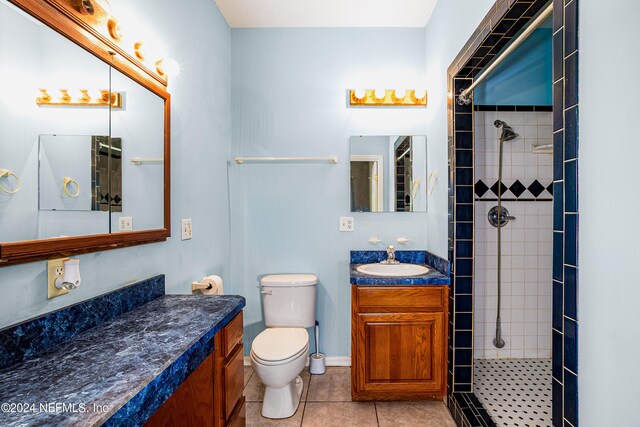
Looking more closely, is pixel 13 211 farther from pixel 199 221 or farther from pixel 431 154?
pixel 431 154

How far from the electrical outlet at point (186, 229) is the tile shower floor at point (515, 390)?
204cm

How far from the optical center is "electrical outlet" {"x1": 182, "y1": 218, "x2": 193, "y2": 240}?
1.92 meters

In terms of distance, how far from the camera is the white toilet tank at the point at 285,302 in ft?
8.05

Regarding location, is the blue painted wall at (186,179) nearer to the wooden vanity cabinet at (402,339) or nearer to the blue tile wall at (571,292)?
the wooden vanity cabinet at (402,339)

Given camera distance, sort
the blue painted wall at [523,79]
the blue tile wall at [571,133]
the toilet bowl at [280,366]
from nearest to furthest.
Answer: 1. the blue tile wall at [571,133]
2. the toilet bowl at [280,366]
3. the blue painted wall at [523,79]

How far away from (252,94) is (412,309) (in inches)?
79.1

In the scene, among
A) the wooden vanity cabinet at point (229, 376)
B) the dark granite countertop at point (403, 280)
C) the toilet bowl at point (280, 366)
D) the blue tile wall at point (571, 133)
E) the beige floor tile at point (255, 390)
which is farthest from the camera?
the beige floor tile at point (255, 390)

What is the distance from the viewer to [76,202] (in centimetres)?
114

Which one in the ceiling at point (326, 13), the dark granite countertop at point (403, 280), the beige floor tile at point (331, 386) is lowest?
the beige floor tile at point (331, 386)

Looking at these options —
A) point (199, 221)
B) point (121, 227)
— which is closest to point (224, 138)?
point (199, 221)

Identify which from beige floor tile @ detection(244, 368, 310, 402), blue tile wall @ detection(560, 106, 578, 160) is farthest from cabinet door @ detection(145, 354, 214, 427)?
blue tile wall @ detection(560, 106, 578, 160)

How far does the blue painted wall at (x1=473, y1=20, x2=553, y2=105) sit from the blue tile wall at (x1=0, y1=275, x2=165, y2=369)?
2493mm

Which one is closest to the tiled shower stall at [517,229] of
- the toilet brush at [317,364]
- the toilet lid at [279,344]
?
the toilet brush at [317,364]

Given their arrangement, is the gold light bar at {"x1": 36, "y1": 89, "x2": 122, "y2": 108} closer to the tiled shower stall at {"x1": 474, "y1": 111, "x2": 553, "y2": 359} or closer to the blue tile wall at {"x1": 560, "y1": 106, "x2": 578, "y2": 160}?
the blue tile wall at {"x1": 560, "y1": 106, "x2": 578, "y2": 160}
